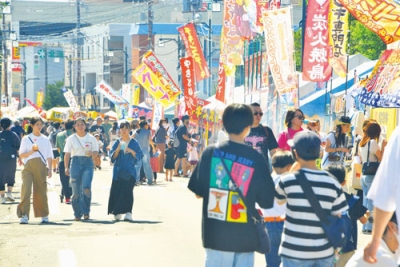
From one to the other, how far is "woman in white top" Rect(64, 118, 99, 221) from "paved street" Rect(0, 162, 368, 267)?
42cm

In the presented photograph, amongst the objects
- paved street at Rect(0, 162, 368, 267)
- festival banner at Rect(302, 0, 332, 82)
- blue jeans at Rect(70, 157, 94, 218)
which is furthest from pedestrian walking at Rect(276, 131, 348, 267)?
festival banner at Rect(302, 0, 332, 82)

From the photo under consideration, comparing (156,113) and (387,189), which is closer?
(387,189)

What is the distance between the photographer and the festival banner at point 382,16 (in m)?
13.9

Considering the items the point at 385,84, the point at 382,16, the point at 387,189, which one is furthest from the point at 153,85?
the point at 387,189

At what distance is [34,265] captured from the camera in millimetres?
10547

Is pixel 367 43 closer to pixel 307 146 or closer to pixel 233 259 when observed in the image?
pixel 307 146

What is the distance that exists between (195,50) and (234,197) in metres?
23.8

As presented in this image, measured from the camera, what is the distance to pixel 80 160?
14.9 m

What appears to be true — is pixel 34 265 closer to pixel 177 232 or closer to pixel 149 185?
pixel 177 232

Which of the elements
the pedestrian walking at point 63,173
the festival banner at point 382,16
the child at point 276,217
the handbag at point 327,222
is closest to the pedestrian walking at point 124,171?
the pedestrian walking at point 63,173

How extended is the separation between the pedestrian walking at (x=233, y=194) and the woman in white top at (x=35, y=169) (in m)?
8.72

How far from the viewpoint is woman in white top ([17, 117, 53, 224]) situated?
584 inches

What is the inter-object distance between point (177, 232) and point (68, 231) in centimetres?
165

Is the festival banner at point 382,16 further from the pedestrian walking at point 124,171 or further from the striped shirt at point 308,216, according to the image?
the striped shirt at point 308,216
